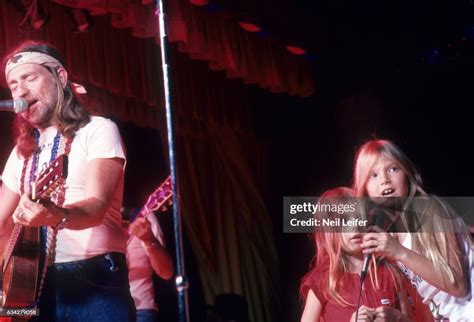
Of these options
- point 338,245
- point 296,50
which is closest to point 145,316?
point 338,245

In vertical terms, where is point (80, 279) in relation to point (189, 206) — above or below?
below

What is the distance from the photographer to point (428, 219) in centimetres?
262

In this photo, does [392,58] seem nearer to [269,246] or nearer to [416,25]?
[416,25]

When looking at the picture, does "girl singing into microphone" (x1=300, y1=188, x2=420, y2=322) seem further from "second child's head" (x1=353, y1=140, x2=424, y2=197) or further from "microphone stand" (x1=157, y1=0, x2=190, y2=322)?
"microphone stand" (x1=157, y1=0, x2=190, y2=322)

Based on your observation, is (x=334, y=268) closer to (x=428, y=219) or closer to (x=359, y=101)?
(x=428, y=219)

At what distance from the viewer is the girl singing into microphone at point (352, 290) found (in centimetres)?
236

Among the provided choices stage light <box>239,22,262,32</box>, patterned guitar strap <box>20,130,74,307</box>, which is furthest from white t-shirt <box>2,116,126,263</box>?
stage light <box>239,22,262,32</box>

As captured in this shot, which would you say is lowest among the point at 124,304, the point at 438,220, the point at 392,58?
the point at 124,304

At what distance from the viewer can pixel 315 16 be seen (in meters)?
3.74

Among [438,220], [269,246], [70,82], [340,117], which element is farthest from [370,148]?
[70,82]

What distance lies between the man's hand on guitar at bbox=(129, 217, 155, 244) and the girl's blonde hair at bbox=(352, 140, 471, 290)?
2.98 feet

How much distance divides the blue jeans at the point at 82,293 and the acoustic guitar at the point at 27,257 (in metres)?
0.04

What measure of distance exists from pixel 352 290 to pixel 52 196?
1.09 metres

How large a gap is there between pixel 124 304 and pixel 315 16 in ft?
7.55
